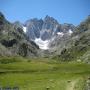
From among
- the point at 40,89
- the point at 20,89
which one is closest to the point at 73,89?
the point at 40,89

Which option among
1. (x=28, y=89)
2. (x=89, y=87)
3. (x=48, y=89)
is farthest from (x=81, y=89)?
(x=28, y=89)

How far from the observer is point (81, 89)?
148 feet

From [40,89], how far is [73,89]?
238 inches

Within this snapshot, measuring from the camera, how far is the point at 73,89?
4688 cm

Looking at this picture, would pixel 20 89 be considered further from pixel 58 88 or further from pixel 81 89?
pixel 81 89

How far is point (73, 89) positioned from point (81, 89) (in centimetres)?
208

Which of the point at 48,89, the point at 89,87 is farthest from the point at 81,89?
Answer: the point at 48,89

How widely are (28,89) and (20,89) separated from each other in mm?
1548

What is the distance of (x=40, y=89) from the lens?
4628 centimetres

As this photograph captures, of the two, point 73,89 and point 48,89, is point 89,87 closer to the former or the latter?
point 73,89

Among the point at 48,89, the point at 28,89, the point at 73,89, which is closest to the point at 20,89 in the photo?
the point at 28,89

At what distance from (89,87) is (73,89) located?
9.61ft

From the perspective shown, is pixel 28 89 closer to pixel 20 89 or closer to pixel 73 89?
pixel 20 89

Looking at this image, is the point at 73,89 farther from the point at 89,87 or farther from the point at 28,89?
the point at 28,89
